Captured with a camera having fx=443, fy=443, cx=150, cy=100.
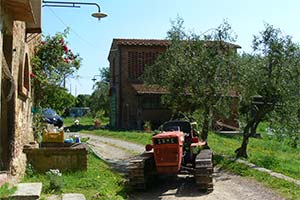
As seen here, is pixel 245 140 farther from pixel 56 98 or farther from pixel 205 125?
pixel 56 98

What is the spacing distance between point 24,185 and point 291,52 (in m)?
9.32

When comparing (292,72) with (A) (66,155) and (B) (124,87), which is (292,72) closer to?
(A) (66,155)

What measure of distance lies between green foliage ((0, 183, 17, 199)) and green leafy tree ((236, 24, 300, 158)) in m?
9.03

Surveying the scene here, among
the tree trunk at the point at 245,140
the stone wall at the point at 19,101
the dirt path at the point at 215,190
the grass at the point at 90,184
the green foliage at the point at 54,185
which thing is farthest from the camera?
the tree trunk at the point at 245,140

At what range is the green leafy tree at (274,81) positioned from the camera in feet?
44.7

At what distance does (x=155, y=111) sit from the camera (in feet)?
99.2

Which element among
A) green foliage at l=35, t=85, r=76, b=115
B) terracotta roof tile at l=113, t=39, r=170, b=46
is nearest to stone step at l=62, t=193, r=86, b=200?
green foliage at l=35, t=85, r=76, b=115

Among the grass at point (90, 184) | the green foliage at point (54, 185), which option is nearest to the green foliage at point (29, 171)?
the grass at point (90, 184)

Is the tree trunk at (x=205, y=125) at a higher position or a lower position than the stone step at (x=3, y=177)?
higher

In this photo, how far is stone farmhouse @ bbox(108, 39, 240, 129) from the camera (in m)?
30.2

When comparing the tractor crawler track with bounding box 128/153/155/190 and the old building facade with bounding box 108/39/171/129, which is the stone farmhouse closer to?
the old building facade with bounding box 108/39/171/129

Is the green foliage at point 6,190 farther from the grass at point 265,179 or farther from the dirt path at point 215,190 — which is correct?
the grass at point 265,179

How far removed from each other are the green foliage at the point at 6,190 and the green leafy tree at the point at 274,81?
903 centimetres

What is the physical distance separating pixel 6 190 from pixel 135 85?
23.4m
